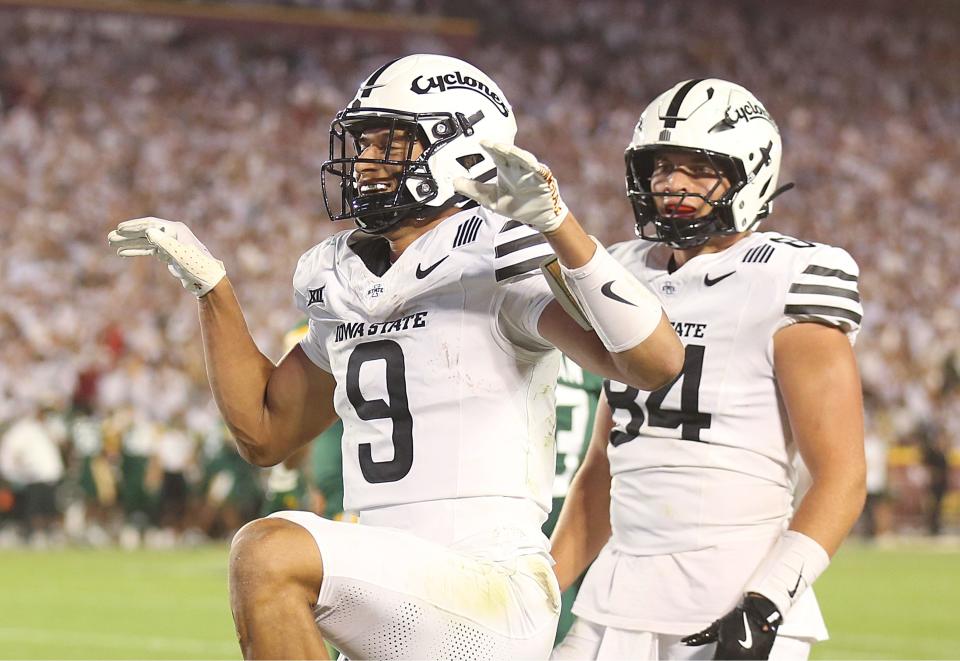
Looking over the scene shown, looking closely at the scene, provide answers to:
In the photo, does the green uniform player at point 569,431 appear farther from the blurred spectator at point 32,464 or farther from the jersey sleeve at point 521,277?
the blurred spectator at point 32,464

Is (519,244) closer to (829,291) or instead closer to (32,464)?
(829,291)

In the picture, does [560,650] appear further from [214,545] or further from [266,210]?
[266,210]

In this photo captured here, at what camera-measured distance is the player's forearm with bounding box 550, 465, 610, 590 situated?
11.0 feet

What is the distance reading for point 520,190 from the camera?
240 centimetres

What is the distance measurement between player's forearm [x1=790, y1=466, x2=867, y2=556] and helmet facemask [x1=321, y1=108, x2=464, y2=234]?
90 cm

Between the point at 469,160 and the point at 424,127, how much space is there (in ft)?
0.36

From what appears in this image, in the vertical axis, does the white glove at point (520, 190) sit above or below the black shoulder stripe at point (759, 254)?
above

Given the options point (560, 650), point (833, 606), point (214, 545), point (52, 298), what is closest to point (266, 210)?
point (52, 298)

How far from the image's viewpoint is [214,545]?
1396cm

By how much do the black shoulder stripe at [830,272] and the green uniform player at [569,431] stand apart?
1.26 m

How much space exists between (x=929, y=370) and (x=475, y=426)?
557 inches

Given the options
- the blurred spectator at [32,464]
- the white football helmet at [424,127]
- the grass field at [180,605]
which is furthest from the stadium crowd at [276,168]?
the white football helmet at [424,127]

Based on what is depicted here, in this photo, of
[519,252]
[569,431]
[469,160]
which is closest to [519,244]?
[519,252]

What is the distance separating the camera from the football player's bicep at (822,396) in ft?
9.66
